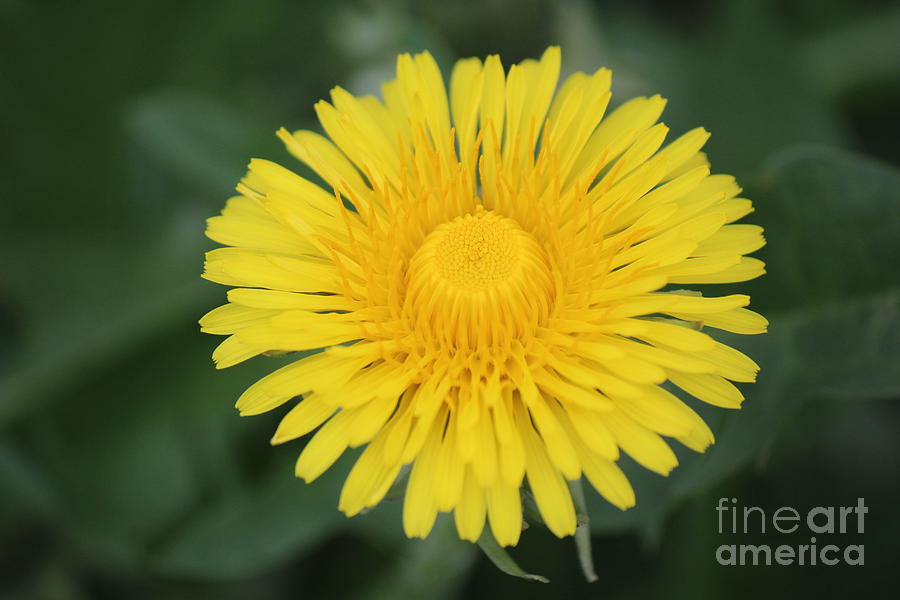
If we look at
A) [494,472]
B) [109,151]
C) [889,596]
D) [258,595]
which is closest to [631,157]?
[494,472]

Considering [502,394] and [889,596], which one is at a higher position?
[502,394]

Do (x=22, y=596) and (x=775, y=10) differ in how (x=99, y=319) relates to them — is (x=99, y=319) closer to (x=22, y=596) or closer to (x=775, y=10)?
(x=22, y=596)

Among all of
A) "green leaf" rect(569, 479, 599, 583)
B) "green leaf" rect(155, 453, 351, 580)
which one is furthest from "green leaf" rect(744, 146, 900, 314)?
"green leaf" rect(155, 453, 351, 580)

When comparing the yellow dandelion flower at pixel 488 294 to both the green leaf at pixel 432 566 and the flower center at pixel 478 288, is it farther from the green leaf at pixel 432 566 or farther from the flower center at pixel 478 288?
the green leaf at pixel 432 566

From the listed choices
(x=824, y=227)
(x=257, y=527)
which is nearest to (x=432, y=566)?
(x=257, y=527)

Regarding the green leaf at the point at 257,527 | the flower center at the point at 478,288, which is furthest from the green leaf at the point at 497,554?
the green leaf at the point at 257,527

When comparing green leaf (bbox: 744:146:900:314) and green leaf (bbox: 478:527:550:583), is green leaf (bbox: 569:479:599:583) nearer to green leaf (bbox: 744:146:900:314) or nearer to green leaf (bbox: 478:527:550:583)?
green leaf (bbox: 478:527:550:583)
